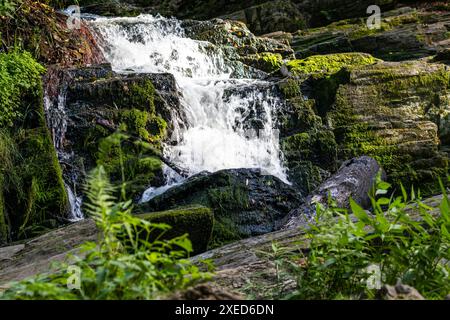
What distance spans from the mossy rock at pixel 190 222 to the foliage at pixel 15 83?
3.72 metres

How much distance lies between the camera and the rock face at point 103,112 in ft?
29.7

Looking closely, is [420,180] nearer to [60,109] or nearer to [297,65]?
[297,65]

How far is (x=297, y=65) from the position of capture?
563 inches

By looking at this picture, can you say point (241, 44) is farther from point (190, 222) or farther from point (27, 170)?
point (190, 222)

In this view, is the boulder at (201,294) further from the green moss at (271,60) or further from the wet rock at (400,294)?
the green moss at (271,60)

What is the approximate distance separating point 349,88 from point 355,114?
611mm

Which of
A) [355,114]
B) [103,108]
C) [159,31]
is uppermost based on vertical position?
[159,31]

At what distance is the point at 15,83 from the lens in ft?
26.2

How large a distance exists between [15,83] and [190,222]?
4437mm

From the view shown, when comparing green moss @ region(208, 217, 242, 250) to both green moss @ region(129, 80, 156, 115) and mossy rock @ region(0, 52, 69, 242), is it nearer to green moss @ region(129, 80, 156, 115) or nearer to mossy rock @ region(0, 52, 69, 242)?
mossy rock @ region(0, 52, 69, 242)

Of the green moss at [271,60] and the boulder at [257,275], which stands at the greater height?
the green moss at [271,60]

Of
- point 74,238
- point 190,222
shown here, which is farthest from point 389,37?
point 74,238

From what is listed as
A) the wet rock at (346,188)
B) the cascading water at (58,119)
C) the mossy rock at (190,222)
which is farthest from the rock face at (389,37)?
the mossy rock at (190,222)
